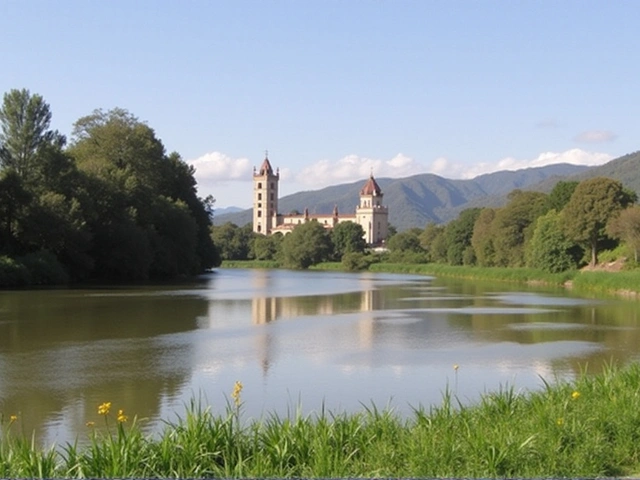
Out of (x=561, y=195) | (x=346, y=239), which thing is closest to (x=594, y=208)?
(x=561, y=195)

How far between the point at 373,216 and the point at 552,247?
390 ft

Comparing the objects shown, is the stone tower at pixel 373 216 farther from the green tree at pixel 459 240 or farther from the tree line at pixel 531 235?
the green tree at pixel 459 240

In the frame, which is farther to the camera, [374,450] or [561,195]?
[561,195]

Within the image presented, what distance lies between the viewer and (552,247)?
57.8 metres

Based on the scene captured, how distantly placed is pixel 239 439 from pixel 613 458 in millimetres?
2991

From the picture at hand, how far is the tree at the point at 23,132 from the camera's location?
4569 cm

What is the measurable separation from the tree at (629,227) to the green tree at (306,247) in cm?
6151

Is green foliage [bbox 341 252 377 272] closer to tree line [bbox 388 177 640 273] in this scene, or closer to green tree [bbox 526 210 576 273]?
tree line [bbox 388 177 640 273]

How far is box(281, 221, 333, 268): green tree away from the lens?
363 feet

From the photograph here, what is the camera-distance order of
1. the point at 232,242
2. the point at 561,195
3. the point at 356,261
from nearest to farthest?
the point at 561,195 → the point at 356,261 → the point at 232,242

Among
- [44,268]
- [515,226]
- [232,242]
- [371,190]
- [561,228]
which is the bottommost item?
[44,268]

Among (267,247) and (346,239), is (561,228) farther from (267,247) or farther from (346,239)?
(267,247)

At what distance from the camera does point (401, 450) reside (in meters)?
6.87

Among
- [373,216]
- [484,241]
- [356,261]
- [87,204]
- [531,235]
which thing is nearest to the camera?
[87,204]
